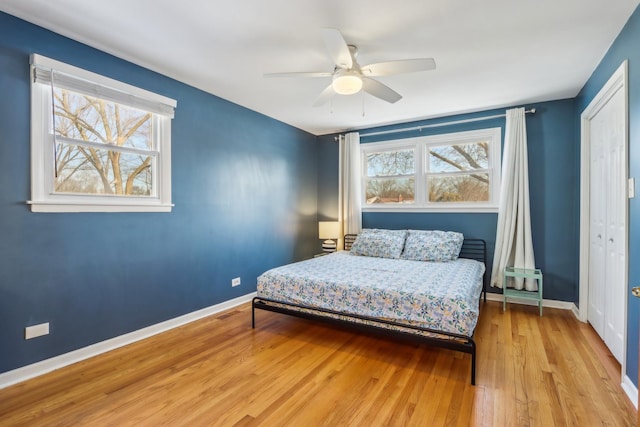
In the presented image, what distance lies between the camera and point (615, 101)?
2535 millimetres

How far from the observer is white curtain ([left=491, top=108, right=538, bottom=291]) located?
3.84 metres

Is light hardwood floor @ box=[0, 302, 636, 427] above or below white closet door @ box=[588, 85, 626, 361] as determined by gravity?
below

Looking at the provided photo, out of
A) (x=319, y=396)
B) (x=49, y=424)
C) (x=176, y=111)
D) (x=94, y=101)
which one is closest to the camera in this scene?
(x=49, y=424)

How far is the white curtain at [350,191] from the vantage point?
A: 503 centimetres

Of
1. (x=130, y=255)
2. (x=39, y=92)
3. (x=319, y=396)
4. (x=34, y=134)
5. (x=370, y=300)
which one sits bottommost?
(x=319, y=396)

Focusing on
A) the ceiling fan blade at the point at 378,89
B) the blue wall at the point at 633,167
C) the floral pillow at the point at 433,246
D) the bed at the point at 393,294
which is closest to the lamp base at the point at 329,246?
the bed at the point at 393,294

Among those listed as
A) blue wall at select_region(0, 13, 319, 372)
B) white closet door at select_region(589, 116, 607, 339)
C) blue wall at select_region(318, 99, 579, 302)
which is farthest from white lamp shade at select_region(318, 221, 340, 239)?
white closet door at select_region(589, 116, 607, 339)

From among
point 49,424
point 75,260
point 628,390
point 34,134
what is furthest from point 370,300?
point 34,134

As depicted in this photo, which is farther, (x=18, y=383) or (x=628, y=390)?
(x=18, y=383)

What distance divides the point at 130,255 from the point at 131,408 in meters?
1.38

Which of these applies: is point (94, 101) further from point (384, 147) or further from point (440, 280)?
point (384, 147)

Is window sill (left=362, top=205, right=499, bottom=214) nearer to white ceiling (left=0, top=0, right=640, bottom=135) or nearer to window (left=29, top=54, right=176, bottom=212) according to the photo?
white ceiling (left=0, top=0, right=640, bottom=135)

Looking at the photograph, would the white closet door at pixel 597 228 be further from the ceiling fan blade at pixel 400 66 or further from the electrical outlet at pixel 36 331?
the electrical outlet at pixel 36 331

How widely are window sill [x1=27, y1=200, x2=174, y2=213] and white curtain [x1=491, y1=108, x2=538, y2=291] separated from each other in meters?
3.98
